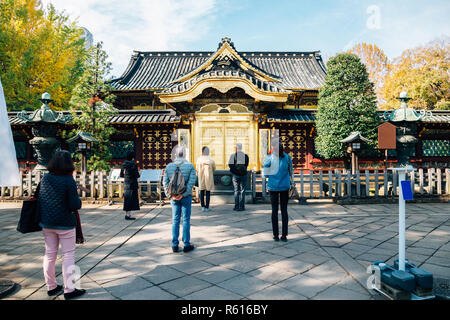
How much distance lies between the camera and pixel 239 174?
792 cm

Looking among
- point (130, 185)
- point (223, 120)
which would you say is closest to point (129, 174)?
point (130, 185)

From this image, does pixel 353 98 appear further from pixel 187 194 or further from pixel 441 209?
pixel 187 194

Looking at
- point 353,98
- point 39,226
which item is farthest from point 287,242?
point 353,98

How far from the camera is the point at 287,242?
493 centimetres

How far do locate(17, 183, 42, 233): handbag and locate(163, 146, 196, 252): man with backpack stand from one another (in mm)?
1829

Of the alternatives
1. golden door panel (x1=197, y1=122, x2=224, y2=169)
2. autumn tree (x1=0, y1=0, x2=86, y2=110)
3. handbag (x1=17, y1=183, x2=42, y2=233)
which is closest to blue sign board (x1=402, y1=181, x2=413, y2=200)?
handbag (x1=17, y1=183, x2=42, y2=233)

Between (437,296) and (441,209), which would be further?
(441,209)

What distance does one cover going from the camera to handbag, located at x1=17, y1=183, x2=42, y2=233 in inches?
116

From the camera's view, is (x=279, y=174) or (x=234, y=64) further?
(x=234, y=64)

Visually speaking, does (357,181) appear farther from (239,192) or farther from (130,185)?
(130,185)

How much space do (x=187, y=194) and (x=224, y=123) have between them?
708 cm

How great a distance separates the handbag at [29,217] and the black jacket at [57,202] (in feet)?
0.23

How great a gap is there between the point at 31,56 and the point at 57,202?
53.8 feet

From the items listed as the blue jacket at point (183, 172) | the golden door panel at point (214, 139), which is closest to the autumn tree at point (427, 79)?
the golden door panel at point (214, 139)
